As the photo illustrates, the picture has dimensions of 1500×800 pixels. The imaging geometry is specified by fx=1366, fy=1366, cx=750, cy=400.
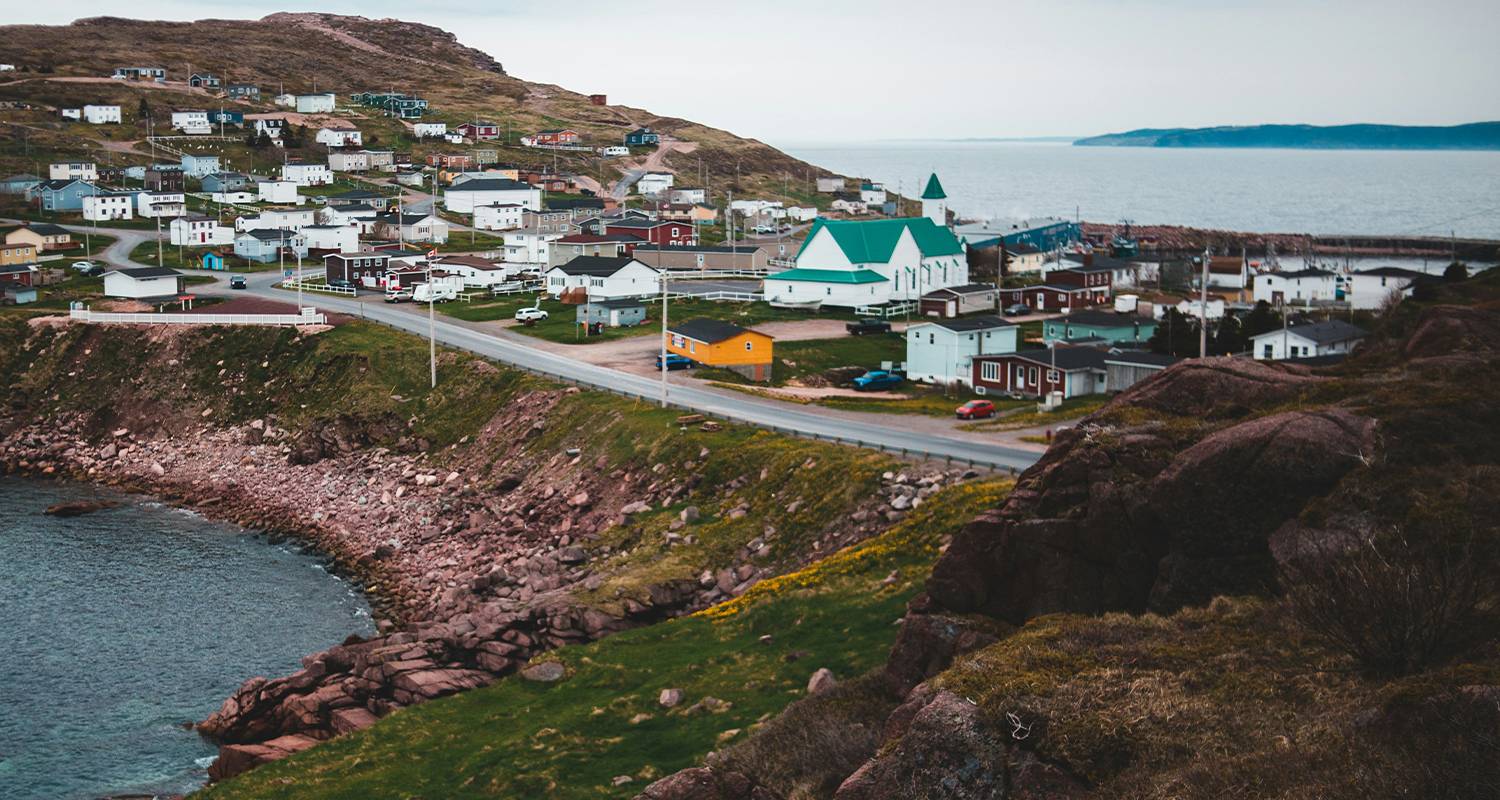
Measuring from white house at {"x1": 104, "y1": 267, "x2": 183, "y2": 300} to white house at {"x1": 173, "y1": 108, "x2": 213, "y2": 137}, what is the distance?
9108cm

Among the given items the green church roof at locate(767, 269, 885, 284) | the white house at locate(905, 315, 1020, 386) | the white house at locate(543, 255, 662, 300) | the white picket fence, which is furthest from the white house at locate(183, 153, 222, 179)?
the white house at locate(905, 315, 1020, 386)

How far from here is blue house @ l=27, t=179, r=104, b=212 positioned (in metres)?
130

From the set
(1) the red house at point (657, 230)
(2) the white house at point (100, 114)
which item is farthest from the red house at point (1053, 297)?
(2) the white house at point (100, 114)

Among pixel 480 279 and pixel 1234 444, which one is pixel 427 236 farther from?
pixel 1234 444

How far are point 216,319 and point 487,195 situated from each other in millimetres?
70417

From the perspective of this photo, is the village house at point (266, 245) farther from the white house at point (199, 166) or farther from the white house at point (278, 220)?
the white house at point (199, 166)

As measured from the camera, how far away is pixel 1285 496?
77.3 feet

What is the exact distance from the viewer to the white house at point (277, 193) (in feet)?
467

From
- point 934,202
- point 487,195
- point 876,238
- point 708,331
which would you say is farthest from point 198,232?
point 708,331

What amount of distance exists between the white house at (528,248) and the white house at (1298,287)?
187 feet

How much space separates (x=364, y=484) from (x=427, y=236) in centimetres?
6867

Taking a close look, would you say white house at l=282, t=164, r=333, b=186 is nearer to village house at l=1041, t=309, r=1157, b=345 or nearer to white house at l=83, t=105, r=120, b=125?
white house at l=83, t=105, r=120, b=125

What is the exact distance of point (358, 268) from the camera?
9994 centimetres

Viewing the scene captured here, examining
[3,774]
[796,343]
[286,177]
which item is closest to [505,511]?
[3,774]
